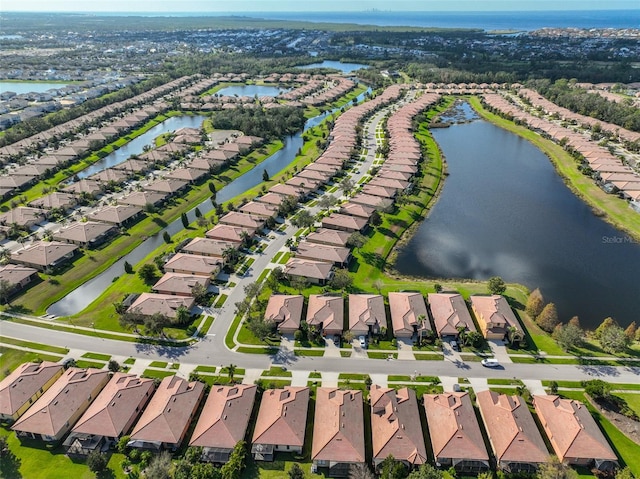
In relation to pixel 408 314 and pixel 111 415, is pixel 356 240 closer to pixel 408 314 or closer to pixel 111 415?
pixel 408 314

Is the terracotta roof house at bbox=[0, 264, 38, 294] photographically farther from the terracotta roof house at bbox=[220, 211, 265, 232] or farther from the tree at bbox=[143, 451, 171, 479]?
the tree at bbox=[143, 451, 171, 479]

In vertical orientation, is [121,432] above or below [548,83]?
below

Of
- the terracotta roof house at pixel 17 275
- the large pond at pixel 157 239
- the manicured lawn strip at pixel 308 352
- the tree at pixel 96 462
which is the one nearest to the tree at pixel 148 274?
the large pond at pixel 157 239

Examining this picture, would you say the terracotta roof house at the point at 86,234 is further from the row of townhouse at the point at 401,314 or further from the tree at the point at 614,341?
the tree at the point at 614,341

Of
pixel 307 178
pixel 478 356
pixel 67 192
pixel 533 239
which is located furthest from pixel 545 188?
pixel 67 192

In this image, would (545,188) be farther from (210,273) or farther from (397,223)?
(210,273)

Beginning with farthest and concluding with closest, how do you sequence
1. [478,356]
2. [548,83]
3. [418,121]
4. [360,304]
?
[548,83] → [418,121] → [360,304] → [478,356]
